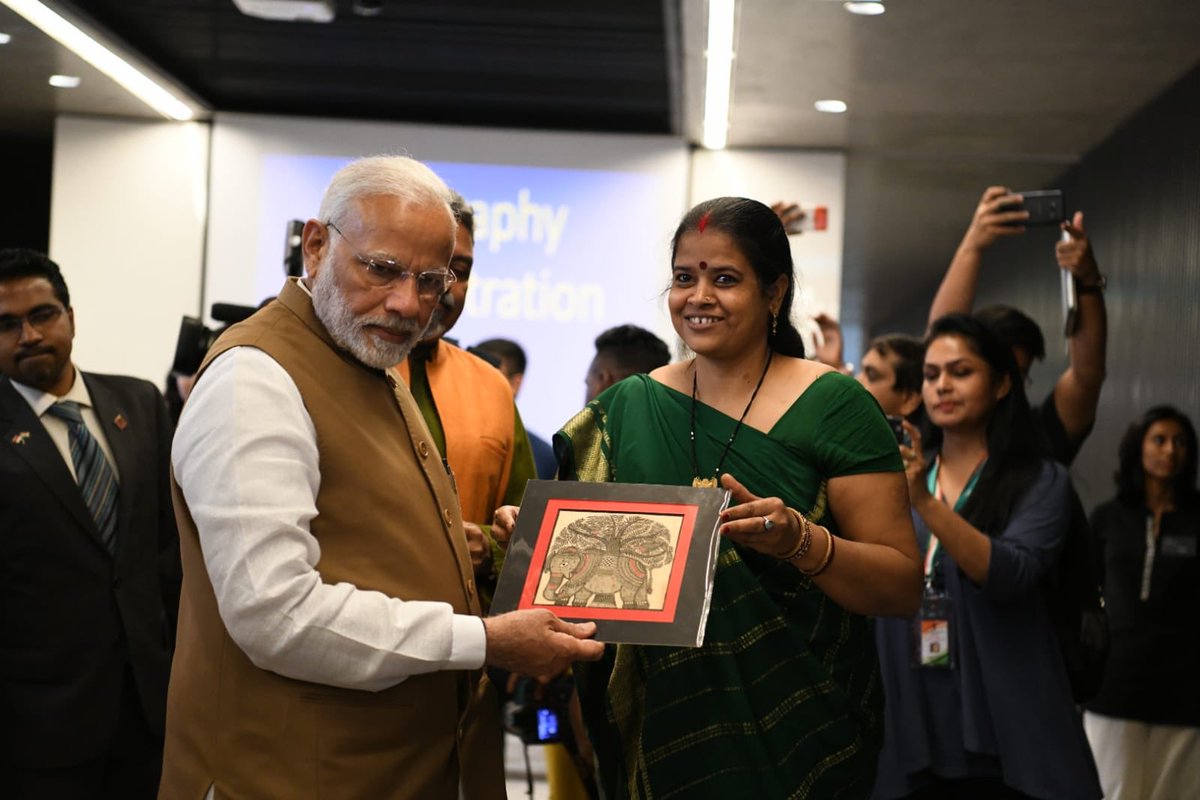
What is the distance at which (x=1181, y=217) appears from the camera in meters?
5.86

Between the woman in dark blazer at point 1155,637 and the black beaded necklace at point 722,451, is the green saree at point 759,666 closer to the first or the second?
the black beaded necklace at point 722,451

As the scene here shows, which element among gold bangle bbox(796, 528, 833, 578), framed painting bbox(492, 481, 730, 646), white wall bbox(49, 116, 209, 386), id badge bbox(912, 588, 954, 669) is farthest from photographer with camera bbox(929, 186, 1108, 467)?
white wall bbox(49, 116, 209, 386)

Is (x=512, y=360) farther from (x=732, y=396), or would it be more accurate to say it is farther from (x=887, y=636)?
(x=732, y=396)

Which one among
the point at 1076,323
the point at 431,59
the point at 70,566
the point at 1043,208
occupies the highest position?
the point at 431,59

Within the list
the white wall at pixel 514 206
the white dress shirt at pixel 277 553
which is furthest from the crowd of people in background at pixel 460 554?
the white wall at pixel 514 206

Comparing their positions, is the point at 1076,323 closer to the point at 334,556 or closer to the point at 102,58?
the point at 334,556

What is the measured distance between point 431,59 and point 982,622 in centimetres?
422

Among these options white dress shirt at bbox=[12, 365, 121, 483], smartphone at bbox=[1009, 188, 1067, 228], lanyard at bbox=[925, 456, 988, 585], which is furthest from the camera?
smartphone at bbox=[1009, 188, 1067, 228]

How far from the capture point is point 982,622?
3.41 meters

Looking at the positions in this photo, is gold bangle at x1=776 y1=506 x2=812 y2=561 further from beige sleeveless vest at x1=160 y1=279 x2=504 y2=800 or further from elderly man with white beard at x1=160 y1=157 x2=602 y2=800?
beige sleeveless vest at x1=160 y1=279 x2=504 y2=800

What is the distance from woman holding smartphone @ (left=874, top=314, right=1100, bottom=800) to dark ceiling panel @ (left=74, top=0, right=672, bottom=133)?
274cm

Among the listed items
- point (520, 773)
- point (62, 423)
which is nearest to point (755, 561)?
point (62, 423)

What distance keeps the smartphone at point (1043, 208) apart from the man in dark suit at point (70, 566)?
9.44 ft

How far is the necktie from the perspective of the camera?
11.8ft
